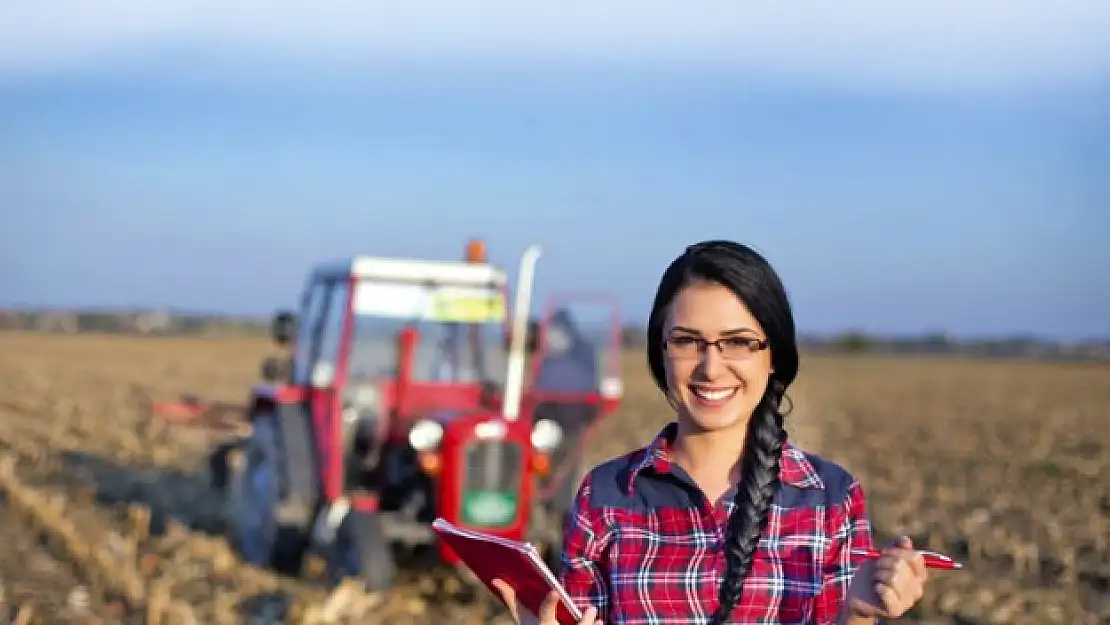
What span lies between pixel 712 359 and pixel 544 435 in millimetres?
6150

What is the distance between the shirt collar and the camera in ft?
8.63

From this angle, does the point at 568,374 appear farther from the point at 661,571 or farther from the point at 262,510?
the point at 661,571

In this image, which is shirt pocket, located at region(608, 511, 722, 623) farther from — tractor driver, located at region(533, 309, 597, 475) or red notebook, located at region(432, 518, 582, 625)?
tractor driver, located at region(533, 309, 597, 475)

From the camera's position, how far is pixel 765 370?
2.68 m

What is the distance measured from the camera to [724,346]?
262 cm

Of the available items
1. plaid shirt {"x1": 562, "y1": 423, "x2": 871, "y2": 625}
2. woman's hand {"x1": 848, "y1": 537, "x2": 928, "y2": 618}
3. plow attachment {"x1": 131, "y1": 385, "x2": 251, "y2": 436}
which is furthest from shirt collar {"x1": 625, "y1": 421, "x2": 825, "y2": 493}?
plow attachment {"x1": 131, "y1": 385, "x2": 251, "y2": 436}

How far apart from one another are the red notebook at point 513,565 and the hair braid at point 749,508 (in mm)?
270

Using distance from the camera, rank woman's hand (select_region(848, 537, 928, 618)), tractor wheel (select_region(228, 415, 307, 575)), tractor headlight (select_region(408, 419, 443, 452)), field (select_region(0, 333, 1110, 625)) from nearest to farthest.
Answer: woman's hand (select_region(848, 537, 928, 618)), field (select_region(0, 333, 1110, 625)), tractor headlight (select_region(408, 419, 443, 452)), tractor wheel (select_region(228, 415, 307, 575))

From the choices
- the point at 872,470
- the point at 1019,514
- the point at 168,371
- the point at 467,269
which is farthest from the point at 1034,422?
the point at 168,371

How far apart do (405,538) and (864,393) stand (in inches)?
1152

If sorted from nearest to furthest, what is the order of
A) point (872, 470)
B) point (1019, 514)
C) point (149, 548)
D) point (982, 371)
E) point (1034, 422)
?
point (149, 548) < point (1019, 514) < point (872, 470) < point (1034, 422) < point (982, 371)

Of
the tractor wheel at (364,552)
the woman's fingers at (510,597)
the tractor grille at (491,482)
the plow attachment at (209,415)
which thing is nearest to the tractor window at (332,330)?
the tractor wheel at (364,552)

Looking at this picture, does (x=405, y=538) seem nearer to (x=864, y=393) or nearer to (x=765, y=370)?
(x=765, y=370)

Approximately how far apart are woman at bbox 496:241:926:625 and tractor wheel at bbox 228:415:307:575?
20.8ft
